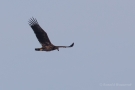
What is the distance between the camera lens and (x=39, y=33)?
166 ft

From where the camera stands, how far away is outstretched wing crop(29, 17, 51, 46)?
50.7 metres

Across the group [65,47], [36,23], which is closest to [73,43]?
[65,47]

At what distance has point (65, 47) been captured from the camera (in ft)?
174

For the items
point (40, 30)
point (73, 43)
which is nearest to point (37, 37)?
point (40, 30)

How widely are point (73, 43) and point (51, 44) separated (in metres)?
2.27

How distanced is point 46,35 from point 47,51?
2.18m

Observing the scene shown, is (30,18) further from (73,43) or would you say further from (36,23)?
(73,43)

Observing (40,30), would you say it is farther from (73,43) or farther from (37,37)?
(73,43)

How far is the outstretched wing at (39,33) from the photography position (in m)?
50.7

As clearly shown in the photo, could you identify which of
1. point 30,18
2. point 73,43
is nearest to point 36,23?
point 30,18

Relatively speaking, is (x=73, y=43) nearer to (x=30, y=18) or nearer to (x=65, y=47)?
(x=65, y=47)

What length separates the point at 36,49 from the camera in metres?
50.8

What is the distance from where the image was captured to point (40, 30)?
50.7 metres

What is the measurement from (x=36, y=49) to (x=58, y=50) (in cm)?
256
